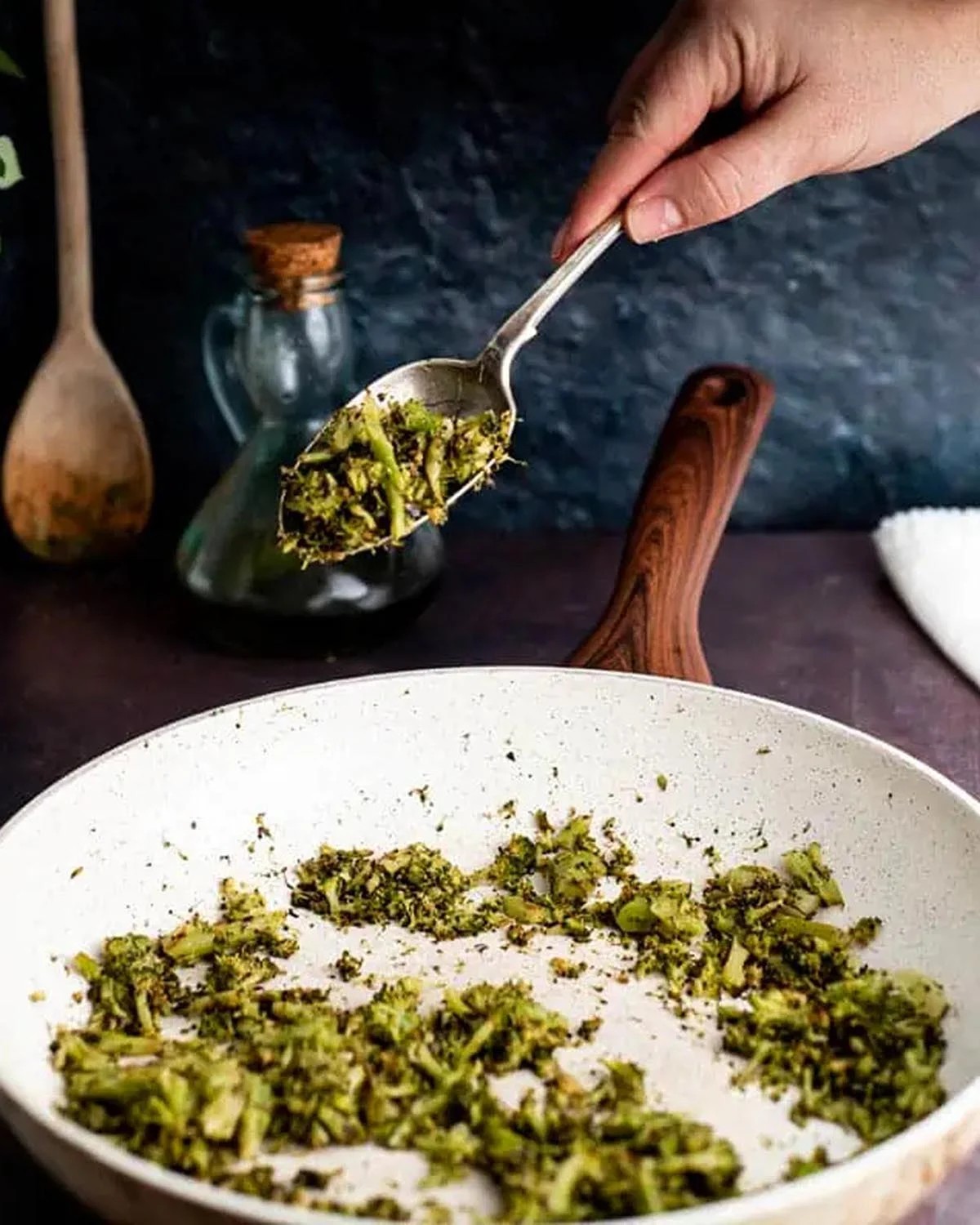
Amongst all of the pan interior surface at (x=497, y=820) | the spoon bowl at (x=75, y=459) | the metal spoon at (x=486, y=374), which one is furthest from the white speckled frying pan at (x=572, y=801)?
the spoon bowl at (x=75, y=459)

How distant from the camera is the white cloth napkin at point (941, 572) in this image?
1160 mm

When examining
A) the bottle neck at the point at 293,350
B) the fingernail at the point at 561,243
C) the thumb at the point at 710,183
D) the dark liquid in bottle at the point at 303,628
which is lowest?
the dark liquid in bottle at the point at 303,628

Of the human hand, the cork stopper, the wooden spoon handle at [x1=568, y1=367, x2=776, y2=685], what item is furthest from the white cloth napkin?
the cork stopper

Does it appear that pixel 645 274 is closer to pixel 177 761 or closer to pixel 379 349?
pixel 379 349

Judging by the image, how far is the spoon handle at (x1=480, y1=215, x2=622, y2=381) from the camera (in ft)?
3.02

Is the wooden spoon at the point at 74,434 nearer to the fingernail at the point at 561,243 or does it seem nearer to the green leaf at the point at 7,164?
the green leaf at the point at 7,164

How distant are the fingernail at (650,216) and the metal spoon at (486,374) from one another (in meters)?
0.01

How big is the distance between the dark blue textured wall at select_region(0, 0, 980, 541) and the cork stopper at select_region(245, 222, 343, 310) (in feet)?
0.46

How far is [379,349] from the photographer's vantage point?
128 cm

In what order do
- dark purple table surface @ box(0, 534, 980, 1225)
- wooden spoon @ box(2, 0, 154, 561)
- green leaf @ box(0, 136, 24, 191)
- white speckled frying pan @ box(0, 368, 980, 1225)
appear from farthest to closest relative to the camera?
wooden spoon @ box(2, 0, 154, 561) < dark purple table surface @ box(0, 534, 980, 1225) < green leaf @ box(0, 136, 24, 191) < white speckled frying pan @ box(0, 368, 980, 1225)

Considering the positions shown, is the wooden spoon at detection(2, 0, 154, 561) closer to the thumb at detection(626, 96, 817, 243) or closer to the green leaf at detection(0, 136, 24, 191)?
the green leaf at detection(0, 136, 24, 191)

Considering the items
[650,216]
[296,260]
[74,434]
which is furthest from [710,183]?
[74,434]

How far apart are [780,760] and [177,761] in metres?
0.31

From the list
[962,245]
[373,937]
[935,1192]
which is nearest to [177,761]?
[373,937]
